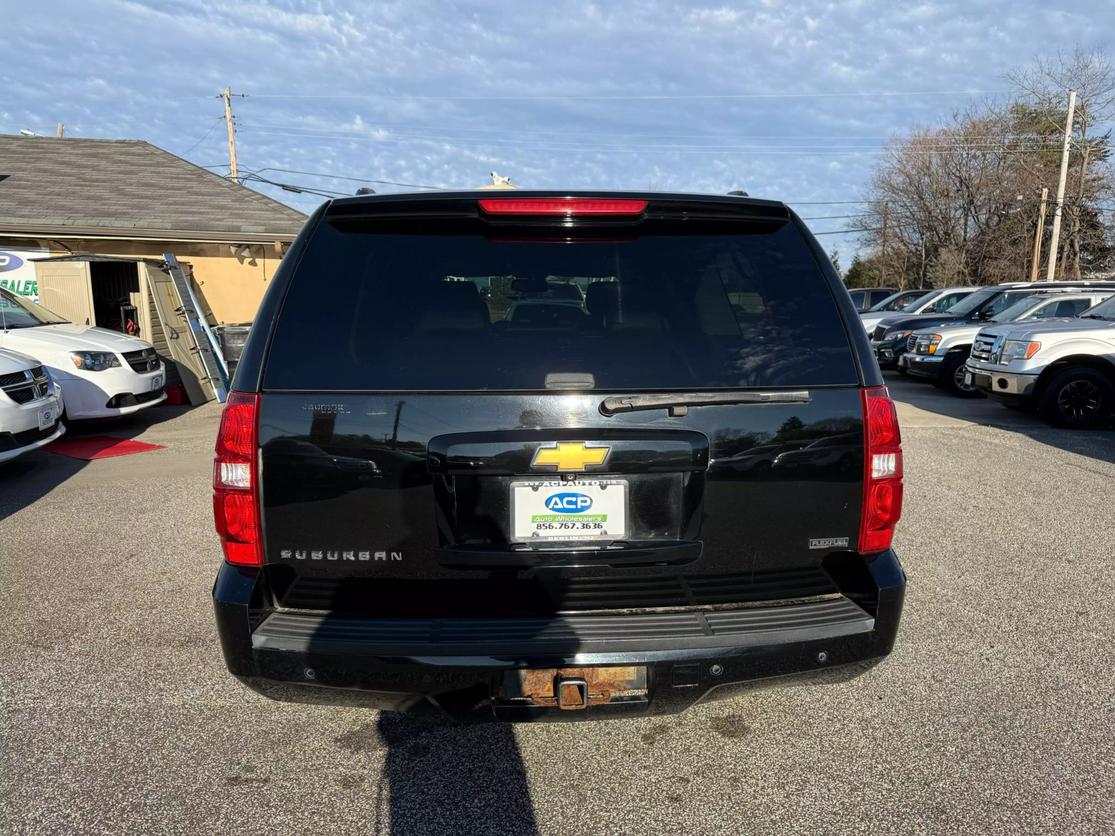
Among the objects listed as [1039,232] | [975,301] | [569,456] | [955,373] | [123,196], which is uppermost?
[1039,232]

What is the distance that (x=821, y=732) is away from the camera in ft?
9.93

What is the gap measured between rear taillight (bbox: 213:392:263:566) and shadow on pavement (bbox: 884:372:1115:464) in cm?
818

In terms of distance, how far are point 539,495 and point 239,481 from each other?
0.86 metres

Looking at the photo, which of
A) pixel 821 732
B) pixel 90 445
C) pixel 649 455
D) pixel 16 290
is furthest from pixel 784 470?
pixel 16 290

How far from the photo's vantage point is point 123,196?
15055 mm

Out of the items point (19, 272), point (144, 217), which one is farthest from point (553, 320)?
point (144, 217)

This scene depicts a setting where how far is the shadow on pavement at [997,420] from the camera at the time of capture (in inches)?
341

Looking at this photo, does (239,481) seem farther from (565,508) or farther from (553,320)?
(553,320)

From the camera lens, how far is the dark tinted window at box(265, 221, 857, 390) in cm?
233

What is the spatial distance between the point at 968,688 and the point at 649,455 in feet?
6.69

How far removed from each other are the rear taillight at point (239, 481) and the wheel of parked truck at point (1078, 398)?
1005cm

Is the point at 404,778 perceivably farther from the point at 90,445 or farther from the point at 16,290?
the point at 16,290

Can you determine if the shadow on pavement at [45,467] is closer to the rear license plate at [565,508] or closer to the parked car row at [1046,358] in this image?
the rear license plate at [565,508]

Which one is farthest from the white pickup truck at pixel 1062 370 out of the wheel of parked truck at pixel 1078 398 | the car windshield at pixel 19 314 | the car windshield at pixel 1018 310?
the car windshield at pixel 19 314
